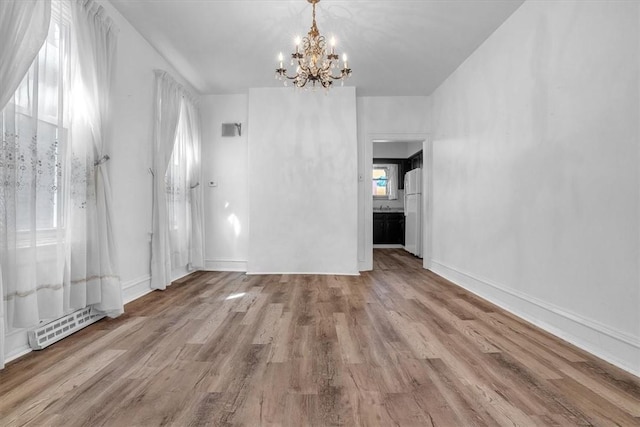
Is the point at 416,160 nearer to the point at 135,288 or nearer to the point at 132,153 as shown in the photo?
the point at 132,153

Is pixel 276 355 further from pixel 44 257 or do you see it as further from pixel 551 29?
pixel 551 29

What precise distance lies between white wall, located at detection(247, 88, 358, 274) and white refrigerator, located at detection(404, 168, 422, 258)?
8.64ft

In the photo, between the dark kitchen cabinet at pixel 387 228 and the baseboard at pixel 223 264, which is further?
the dark kitchen cabinet at pixel 387 228

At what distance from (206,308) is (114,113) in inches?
84.4

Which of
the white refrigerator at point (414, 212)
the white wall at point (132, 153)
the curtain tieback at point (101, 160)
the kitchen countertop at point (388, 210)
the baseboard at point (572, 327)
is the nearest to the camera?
the baseboard at point (572, 327)

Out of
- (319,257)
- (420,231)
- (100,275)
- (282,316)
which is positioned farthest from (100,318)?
(420,231)

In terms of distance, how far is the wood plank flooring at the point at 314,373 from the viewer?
1.50m

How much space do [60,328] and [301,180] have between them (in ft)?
11.4

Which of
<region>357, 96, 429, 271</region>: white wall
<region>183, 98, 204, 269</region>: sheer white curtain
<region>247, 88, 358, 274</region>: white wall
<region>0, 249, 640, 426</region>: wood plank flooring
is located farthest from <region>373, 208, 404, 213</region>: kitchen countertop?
<region>0, 249, 640, 426</region>: wood plank flooring

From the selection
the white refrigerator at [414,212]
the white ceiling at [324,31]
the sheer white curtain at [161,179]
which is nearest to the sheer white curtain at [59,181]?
the white ceiling at [324,31]

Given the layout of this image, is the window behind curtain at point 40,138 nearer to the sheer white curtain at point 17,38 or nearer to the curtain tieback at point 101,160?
the sheer white curtain at point 17,38

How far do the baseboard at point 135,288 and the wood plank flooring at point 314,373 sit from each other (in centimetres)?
42

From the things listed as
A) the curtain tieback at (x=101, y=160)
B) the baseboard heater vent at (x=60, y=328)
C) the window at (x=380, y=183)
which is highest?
the window at (x=380, y=183)

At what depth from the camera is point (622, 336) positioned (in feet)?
6.61
